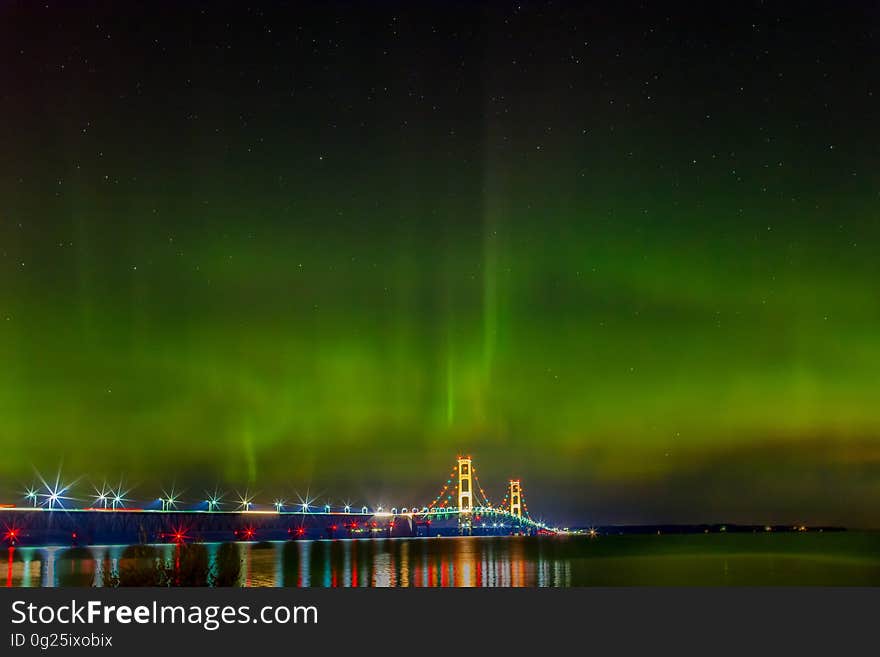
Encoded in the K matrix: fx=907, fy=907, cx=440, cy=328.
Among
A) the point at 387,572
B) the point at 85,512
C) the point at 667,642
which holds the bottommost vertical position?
the point at 667,642

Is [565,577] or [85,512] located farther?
[85,512]

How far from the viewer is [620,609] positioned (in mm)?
21688

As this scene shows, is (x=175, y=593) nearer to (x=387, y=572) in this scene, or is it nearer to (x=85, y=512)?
(x=387, y=572)

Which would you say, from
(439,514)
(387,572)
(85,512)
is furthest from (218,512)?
(387,572)

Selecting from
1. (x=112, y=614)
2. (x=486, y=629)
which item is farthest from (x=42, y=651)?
(x=486, y=629)

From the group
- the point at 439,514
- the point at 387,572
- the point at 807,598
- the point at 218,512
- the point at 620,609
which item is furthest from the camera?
the point at 439,514

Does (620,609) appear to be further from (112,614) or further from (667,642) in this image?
(112,614)

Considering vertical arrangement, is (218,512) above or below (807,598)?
above

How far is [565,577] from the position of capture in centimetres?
6103

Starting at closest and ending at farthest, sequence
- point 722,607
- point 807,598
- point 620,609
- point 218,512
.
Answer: point 620,609 < point 722,607 < point 807,598 < point 218,512

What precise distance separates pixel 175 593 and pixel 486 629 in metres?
6.69

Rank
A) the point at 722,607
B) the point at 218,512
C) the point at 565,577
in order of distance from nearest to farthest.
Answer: the point at 722,607 → the point at 565,577 → the point at 218,512

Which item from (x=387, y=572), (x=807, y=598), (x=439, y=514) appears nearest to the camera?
(x=807, y=598)

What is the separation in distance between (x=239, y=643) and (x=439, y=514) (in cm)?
18047
